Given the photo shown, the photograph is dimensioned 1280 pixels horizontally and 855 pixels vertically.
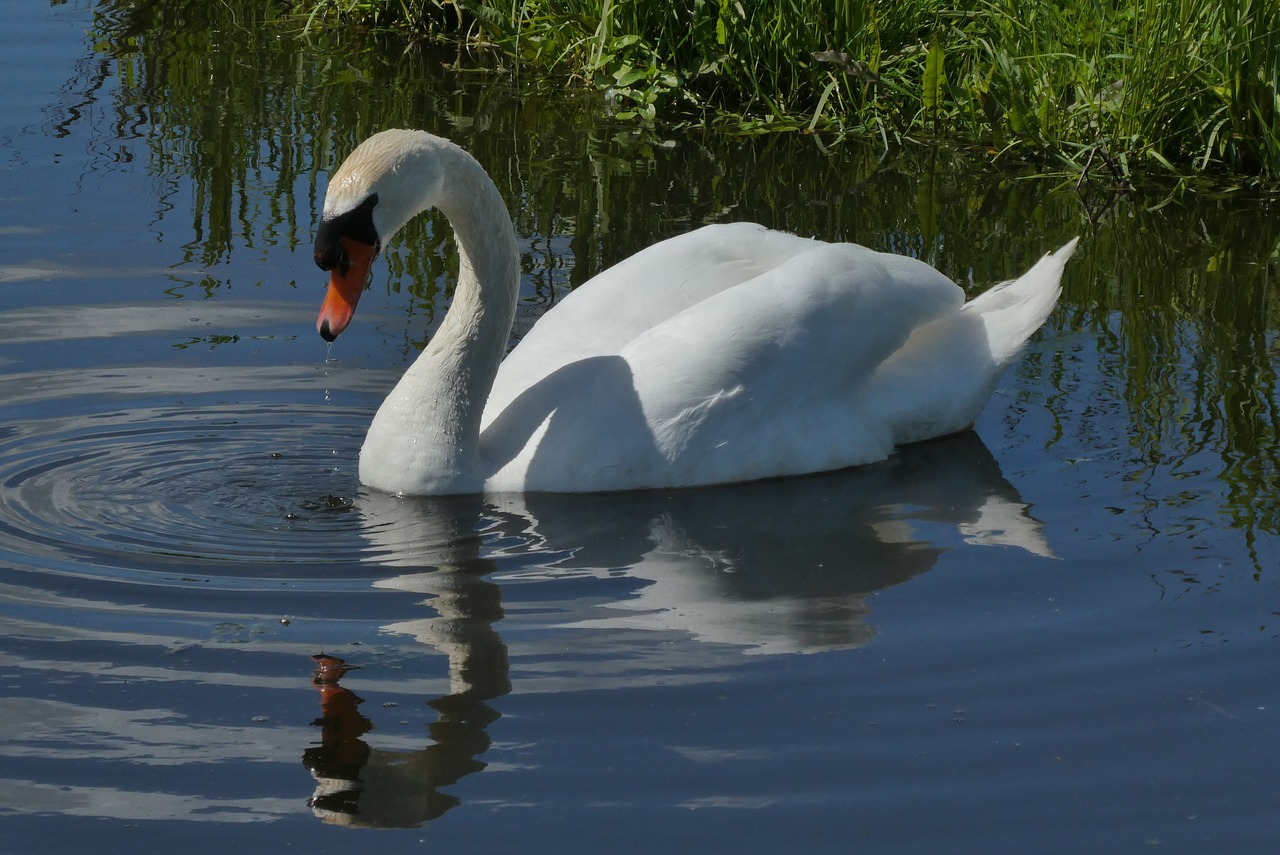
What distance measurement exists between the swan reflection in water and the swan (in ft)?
0.35

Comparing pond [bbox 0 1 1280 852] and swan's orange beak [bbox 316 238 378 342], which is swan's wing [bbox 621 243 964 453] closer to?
pond [bbox 0 1 1280 852]

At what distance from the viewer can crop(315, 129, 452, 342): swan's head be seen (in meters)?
4.89

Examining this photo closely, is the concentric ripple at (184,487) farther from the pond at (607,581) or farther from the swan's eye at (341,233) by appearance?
the swan's eye at (341,233)

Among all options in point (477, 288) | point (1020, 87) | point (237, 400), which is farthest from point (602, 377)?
point (1020, 87)

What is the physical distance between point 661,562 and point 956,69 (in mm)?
5169

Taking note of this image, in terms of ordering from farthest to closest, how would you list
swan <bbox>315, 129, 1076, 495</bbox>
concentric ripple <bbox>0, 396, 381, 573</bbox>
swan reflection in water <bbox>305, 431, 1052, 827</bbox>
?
1. swan <bbox>315, 129, 1076, 495</bbox>
2. concentric ripple <bbox>0, 396, 381, 573</bbox>
3. swan reflection in water <bbox>305, 431, 1052, 827</bbox>

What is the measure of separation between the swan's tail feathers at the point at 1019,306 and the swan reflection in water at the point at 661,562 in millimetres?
354

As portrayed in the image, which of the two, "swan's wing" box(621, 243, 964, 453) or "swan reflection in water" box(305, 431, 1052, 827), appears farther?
"swan's wing" box(621, 243, 964, 453)

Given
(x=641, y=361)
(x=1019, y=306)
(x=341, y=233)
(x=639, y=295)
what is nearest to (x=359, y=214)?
(x=341, y=233)

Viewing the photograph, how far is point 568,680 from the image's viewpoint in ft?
13.3

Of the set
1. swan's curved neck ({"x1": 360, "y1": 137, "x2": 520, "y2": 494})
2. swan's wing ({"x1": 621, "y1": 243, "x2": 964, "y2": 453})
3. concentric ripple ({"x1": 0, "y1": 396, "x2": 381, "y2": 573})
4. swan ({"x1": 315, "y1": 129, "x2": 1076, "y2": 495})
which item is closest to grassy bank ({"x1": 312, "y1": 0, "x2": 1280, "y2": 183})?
swan ({"x1": 315, "y1": 129, "x2": 1076, "y2": 495})

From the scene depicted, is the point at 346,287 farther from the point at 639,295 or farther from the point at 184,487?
the point at 639,295

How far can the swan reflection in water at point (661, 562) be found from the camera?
12.3ft

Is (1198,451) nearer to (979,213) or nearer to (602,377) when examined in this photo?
(602,377)
